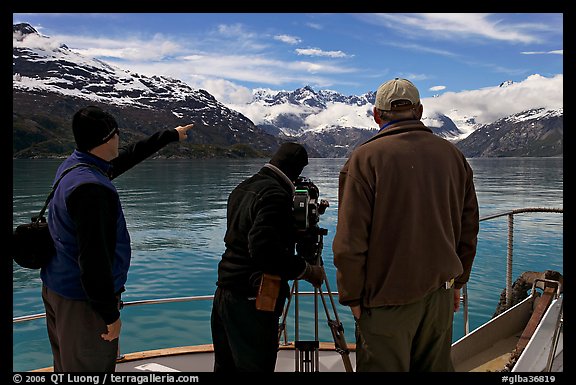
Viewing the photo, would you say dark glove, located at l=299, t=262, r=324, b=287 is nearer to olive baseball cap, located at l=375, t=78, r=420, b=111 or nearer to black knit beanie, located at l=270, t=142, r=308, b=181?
black knit beanie, located at l=270, t=142, r=308, b=181

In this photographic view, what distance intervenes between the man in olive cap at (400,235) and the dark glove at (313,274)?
51 cm

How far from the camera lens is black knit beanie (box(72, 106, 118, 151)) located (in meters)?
2.65

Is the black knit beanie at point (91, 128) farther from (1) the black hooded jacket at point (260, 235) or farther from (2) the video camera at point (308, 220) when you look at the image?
(2) the video camera at point (308, 220)

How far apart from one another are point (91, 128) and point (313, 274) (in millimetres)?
1545

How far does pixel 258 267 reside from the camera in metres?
2.96

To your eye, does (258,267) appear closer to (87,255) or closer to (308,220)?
(308,220)

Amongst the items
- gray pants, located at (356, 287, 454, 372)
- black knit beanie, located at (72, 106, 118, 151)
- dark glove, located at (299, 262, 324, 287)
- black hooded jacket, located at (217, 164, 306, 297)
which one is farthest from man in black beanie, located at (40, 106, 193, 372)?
gray pants, located at (356, 287, 454, 372)

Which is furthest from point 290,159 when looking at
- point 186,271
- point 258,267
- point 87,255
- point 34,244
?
point 186,271

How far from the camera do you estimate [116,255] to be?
2.73m

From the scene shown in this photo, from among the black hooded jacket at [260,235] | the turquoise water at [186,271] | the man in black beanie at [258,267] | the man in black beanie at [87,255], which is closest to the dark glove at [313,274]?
the man in black beanie at [258,267]

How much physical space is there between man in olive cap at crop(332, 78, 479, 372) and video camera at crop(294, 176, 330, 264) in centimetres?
37
